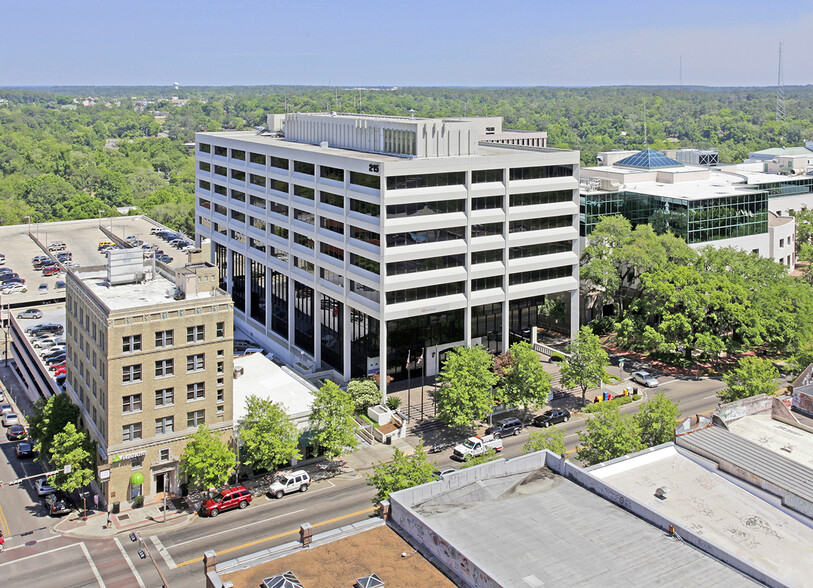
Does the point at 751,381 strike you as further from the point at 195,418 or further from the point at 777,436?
the point at 195,418

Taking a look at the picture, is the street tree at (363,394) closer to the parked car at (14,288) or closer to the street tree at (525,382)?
the street tree at (525,382)

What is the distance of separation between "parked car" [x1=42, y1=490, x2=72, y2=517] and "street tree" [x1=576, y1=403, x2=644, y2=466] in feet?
132

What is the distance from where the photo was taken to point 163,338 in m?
66.5

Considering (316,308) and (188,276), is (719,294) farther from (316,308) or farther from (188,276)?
(188,276)

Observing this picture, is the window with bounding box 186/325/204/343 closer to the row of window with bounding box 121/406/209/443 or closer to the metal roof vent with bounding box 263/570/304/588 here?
the row of window with bounding box 121/406/209/443

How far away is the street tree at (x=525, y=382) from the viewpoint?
260ft

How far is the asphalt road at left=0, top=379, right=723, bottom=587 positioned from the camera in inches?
2211

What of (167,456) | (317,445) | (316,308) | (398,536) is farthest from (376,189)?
(398,536)

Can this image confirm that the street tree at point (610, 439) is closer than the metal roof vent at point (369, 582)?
No

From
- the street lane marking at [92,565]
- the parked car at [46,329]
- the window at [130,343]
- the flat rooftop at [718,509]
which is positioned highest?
the window at [130,343]

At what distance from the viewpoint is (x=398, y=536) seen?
1604 inches

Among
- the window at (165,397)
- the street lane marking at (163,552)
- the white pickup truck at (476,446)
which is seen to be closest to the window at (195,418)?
the window at (165,397)

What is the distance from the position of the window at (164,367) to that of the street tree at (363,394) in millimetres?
20431

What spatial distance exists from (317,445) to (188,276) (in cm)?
1851
